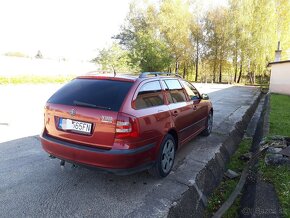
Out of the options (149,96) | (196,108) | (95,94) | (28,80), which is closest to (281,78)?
(196,108)

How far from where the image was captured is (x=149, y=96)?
371 centimetres

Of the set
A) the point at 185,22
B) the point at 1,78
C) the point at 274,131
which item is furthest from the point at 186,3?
the point at 274,131

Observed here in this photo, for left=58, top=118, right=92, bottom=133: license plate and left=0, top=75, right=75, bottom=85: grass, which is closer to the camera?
left=58, top=118, right=92, bottom=133: license plate

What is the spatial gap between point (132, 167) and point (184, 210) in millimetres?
895

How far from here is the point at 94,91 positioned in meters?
3.48

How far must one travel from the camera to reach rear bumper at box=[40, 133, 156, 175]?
306 cm

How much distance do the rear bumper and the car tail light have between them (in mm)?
198

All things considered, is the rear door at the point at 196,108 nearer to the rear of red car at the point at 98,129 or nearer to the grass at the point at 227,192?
the grass at the point at 227,192

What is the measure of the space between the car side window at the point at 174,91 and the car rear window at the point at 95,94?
102 centimetres

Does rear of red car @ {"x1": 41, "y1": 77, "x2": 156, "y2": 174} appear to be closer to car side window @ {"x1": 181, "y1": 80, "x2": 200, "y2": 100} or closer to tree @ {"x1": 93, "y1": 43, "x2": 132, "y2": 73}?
car side window @ {"x1": 181, "y1": 80, "x2": 200, "y2": 100}

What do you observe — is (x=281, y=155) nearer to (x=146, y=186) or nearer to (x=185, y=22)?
(x=146, y=186)

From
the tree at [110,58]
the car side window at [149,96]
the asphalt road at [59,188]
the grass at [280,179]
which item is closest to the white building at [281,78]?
the tree at [110,58]

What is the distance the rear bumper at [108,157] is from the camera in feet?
10.0

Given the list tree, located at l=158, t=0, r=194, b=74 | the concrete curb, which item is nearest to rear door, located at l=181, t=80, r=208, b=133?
the concrete curb
